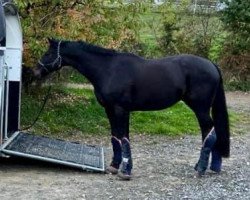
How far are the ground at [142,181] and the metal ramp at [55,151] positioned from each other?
0.53ft

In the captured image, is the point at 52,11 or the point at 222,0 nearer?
the point at 52,11

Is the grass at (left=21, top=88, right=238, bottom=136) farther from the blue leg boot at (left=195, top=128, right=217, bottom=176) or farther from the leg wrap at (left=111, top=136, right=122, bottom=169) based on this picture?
the blue leg boot at (left=195, top=128, right=217, bottom=176)

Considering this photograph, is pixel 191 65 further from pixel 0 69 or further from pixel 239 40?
pixel 239 40

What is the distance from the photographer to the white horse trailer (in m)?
8.48

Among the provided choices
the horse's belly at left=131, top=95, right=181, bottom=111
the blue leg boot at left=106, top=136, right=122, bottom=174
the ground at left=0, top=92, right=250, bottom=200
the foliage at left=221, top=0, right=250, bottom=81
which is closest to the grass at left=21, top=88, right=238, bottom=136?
the ground at left=0, top=92, right=250, bottom=200

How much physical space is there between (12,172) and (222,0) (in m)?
12.3

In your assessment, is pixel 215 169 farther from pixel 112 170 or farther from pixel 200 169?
pixel 112 170

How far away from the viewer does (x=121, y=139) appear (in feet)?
27.9

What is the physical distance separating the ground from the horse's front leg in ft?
0.48

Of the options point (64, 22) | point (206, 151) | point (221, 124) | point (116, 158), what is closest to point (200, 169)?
point (206, 151)

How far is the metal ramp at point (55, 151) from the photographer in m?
8.55

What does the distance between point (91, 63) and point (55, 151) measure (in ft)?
4.60

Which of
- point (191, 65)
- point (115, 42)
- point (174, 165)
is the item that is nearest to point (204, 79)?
point (191, 65)

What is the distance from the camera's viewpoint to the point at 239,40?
64.0ft
